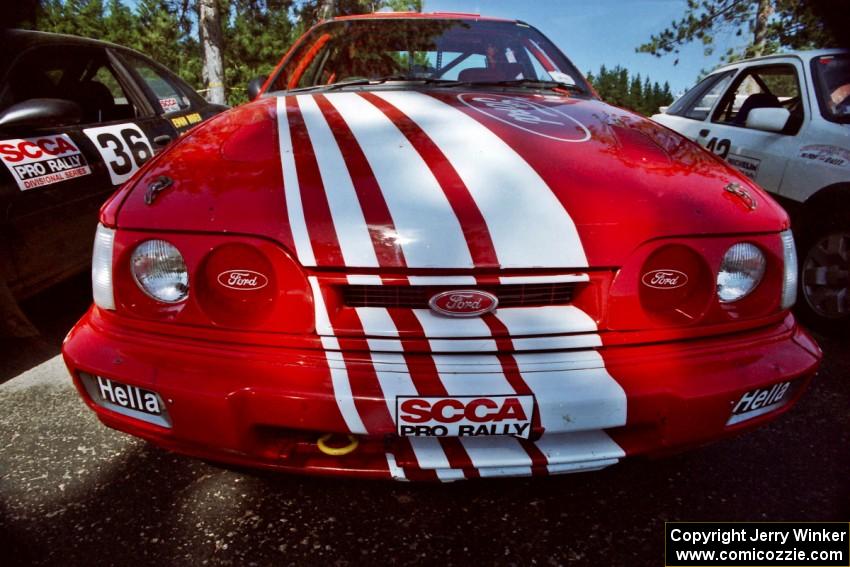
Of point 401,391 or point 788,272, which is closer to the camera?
point 401,391

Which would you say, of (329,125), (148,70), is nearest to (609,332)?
(329,125)

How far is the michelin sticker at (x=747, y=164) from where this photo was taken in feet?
11.2

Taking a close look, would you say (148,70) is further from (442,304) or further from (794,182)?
(794,182)

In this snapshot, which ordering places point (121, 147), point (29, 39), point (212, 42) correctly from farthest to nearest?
point (212, 42), point (121, 147), point (29, 39)

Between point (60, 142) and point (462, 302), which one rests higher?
point (60, 142)

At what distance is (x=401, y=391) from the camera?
3.84 ft

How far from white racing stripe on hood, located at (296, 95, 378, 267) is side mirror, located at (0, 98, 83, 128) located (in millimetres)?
1367

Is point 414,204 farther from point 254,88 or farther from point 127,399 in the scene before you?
point 254,88

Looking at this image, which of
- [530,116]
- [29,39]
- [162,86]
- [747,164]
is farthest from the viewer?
[162,86]

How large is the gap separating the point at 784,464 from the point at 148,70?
4069 mm

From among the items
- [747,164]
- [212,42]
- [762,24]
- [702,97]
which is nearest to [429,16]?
[747,164]

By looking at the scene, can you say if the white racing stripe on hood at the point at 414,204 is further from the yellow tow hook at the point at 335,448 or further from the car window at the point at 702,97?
the car window at the point at 702,97

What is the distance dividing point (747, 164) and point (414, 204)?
3.05m

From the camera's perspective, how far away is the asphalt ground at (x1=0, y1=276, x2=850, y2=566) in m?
1.38
